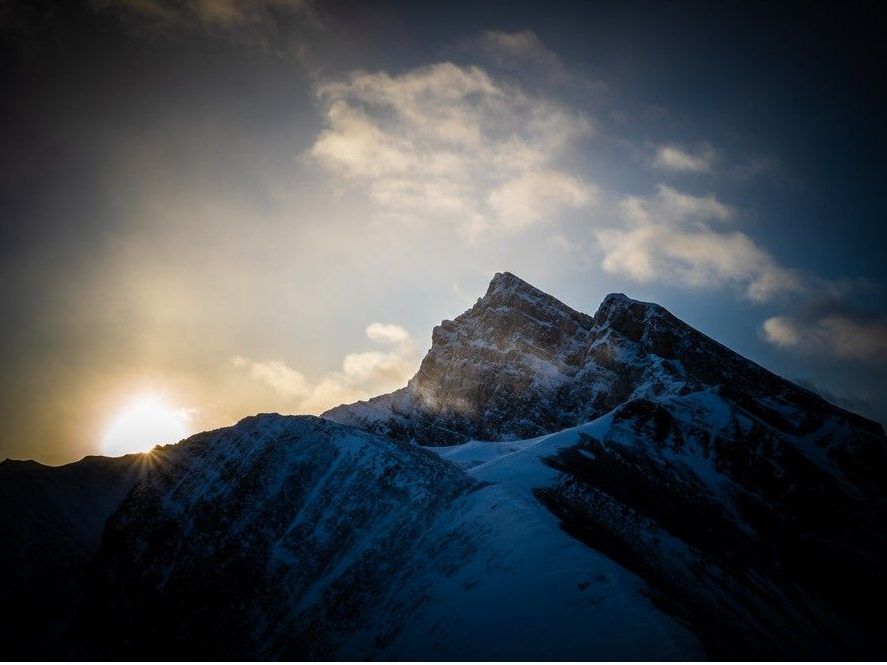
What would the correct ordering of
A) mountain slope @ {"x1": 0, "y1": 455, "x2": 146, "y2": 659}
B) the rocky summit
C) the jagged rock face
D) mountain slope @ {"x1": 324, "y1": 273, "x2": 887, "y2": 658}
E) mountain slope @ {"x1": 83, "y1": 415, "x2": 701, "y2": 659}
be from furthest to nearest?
the jagged rock face
mountain slope @ {"x1": 0, "y1": 455, "x2": 146, "y2": 659}
mountain slope @ {"x1": 324, "y1": 273, "x2": 887, "y2": 658}
the rocky summit
mountain slope @ {"x1": 83, "y1": 415, "x2": 701, "y2": 659}

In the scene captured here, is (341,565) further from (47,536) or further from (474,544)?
(47,536)

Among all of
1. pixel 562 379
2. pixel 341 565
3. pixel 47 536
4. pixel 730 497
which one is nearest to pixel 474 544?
pixel 341 565

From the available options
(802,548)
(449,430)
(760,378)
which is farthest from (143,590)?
(760,378)

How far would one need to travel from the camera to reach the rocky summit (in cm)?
3222

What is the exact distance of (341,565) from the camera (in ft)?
159

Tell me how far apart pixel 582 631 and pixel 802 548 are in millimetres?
58648

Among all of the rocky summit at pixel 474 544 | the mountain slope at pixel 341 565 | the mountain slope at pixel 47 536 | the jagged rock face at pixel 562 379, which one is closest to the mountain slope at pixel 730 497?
the rocky summit at pixel 474 544

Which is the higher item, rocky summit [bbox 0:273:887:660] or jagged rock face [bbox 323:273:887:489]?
jagged rock face [bbox 323:273:887:489]

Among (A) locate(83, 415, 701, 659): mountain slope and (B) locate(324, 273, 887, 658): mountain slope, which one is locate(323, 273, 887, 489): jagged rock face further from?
(A) locate(83, 415, 701, 659): mountain slope

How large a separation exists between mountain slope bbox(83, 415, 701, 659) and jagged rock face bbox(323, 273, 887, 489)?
91.2 m

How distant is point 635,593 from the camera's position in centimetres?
2867

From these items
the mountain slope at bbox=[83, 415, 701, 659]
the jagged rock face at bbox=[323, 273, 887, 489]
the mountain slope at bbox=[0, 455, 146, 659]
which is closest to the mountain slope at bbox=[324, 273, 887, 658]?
the jagged rock face at bbox=[323, 273, 887, 489]

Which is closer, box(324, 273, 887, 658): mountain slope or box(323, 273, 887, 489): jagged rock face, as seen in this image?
box(324, 273, 887, 658): mountain slope

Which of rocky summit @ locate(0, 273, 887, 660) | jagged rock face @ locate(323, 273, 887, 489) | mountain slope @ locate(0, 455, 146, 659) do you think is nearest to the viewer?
rocky summit @ locate(0, 273, 887, 660)
